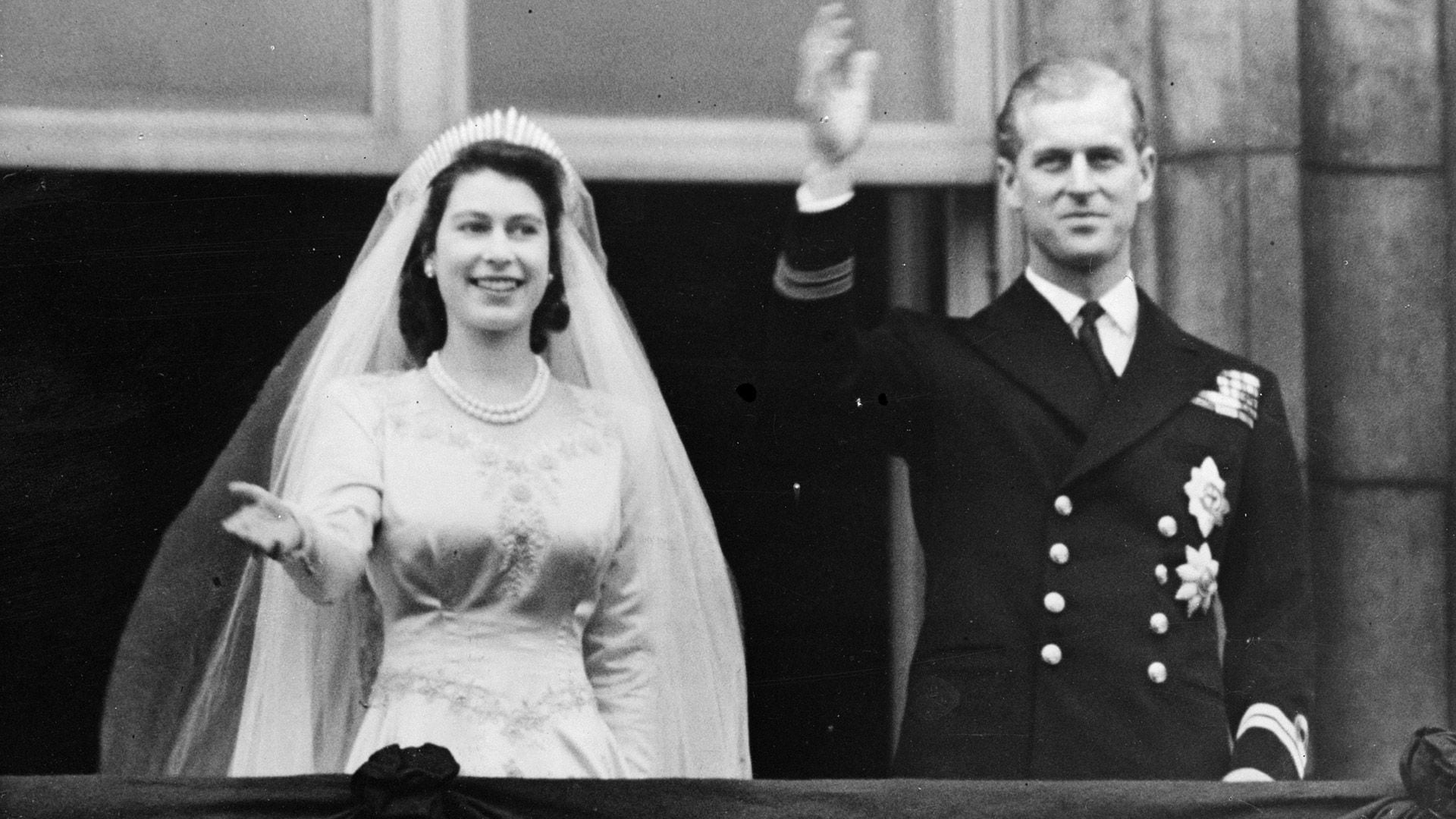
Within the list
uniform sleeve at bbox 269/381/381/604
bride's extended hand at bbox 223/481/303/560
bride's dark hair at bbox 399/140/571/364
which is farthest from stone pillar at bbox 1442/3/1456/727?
bride's extended hand at bbox 223/481/303/560

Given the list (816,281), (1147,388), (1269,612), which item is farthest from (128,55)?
(1269,612)

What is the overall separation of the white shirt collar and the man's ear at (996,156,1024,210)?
15 cm

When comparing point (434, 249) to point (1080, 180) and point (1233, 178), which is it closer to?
point (1080, 180)

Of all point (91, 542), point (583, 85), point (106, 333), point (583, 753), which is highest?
point (583, 85)

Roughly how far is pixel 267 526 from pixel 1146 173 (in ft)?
6.18

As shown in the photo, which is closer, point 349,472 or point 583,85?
point 349,472

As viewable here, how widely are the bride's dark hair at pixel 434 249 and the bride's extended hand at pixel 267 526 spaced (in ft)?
1.60

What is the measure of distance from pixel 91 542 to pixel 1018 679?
1.81 metres

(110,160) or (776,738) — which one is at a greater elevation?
(110,160)

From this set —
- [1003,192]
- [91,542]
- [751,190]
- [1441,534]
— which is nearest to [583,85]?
[751,190]

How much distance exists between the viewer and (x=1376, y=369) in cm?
631

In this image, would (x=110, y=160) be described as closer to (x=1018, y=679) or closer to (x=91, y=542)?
(x=91, y=542)

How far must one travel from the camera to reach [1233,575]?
6.00 meters

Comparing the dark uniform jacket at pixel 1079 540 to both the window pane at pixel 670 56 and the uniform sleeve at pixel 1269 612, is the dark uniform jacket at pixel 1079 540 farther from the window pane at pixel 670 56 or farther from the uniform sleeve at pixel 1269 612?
the window pane at pixel 670 56
